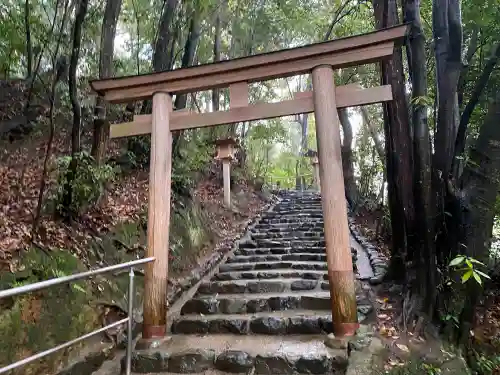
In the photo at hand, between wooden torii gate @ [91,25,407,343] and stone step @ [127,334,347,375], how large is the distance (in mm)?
302

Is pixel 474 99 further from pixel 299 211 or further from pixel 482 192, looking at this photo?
pixel 299 211

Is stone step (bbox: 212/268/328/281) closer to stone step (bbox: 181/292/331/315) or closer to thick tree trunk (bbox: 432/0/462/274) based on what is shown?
stone step (bbox: 181/292/331/315)

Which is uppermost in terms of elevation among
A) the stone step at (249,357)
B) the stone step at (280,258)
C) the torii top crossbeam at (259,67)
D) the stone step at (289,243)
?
the torii top crossbeam at (259,67)

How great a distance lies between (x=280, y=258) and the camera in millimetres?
6930

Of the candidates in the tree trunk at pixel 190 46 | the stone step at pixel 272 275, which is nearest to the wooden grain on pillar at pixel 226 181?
the tree trunk at pixel 190 46

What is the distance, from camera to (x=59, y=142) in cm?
858

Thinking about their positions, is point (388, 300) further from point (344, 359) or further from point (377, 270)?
point (344, 359)

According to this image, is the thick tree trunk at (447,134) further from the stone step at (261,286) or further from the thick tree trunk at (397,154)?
the stone step at (261,286)

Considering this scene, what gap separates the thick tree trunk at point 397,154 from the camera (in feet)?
16.0

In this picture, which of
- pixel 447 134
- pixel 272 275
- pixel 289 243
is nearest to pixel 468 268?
pixel 447 134

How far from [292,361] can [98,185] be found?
3.51 metres

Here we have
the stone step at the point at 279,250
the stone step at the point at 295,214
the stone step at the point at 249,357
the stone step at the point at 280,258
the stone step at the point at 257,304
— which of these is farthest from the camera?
the stone step at the point at 295,214

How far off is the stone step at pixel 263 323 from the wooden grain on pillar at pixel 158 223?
0.39m

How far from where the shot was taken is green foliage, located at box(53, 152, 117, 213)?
4965 millimetres
